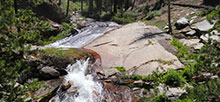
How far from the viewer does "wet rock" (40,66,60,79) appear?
35.7 ft

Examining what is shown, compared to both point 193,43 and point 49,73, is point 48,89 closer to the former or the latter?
point 49,73

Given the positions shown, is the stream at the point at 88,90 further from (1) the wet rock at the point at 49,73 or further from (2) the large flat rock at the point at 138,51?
(2) the large flat rock at the point at 138,51

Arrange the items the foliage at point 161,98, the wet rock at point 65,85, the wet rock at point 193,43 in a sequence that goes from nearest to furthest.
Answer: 1. the foliage at point 161,98
2. the wet rock at point 65,85
3. the wet rock at point 193,43

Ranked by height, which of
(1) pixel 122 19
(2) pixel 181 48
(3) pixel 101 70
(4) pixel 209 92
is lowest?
(3) pixel 101 70

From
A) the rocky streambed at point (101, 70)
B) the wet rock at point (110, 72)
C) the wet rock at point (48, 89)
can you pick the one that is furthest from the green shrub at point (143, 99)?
the wet rock at point (48, 89)

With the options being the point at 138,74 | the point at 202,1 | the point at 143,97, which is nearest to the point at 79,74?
the point at 138,74

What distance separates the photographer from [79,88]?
10.2 metres

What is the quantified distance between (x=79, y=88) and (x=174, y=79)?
20.5 feet

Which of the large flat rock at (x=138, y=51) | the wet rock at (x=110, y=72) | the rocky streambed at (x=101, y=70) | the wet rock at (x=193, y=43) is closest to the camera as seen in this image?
the rocky streambed at (x=101, y=70)

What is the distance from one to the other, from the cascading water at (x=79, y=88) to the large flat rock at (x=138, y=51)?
2.09 meters

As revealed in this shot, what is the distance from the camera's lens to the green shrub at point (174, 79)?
9352mm

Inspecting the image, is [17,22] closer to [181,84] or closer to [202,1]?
[181,84]

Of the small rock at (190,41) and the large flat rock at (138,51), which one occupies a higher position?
the small rock at (190,41)

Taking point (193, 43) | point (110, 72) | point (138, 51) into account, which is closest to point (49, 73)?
point (110, 72)
